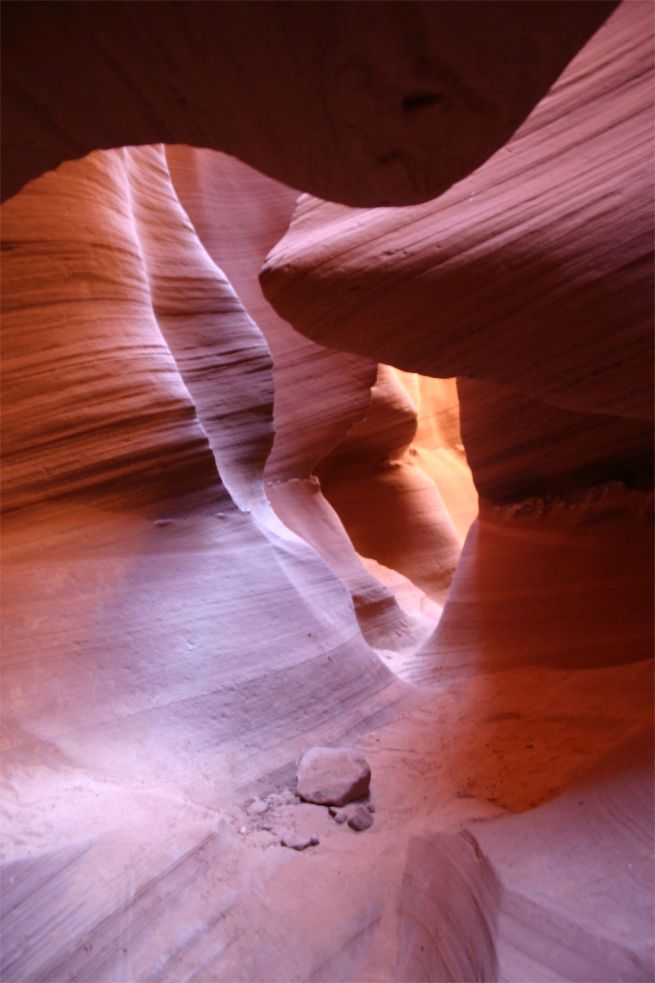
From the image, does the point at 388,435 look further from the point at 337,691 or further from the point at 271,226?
the point at 337,691

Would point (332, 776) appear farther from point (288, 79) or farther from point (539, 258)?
point (288, 79)

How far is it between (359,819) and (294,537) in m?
2.56

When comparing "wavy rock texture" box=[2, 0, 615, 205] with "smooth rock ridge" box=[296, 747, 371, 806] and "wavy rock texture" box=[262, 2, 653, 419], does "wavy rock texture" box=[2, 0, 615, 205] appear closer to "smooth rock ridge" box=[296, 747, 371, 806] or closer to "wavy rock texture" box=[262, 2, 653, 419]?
"wavy rock texture" box=[262, 2, 653, 419]

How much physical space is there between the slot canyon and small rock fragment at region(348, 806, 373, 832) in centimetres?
3

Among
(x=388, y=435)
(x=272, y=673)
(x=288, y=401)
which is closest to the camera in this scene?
(x=272, y=673)

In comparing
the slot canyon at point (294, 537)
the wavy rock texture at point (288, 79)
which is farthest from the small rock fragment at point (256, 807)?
the wavy rock texture at point (288, 79)

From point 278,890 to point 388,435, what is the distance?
8188 mm

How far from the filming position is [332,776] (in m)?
3.17

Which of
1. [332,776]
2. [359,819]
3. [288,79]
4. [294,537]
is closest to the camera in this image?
[288,79]

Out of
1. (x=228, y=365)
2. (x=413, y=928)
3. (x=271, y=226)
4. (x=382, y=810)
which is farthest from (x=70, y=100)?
(x=271, y=226)

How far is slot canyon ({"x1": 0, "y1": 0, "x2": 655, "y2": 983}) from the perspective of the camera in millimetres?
1290

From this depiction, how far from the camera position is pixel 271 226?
7840 mm

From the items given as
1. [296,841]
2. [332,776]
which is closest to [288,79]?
[296,841]

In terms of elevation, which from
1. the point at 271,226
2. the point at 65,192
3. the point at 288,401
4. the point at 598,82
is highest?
the point at 271,226
